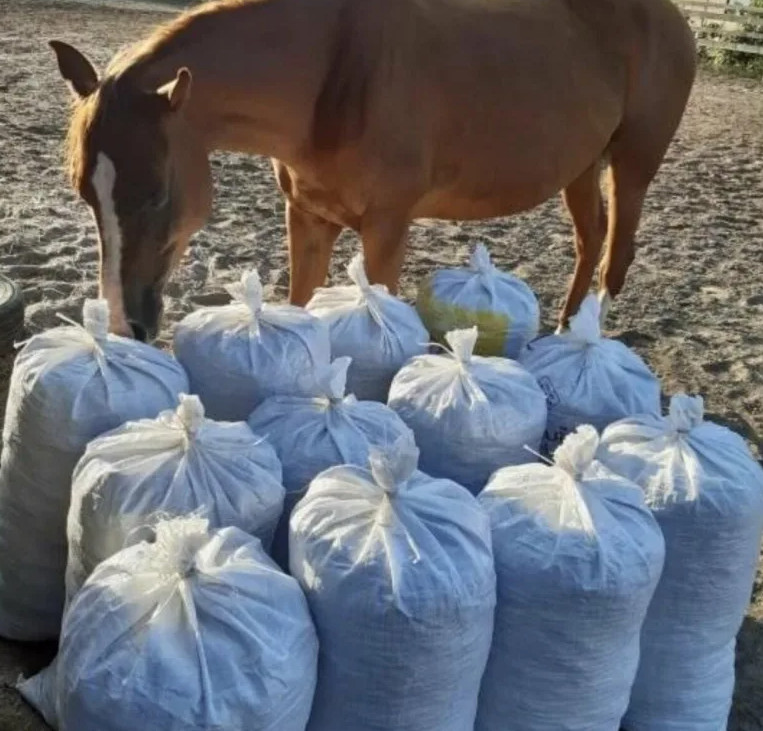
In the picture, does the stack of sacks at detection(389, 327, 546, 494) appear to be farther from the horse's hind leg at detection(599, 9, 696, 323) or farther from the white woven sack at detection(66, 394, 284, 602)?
the horse's hind leg at detection(599, 9, 696, 323)

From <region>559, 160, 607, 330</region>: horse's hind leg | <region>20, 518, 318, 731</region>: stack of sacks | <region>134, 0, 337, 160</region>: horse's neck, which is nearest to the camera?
<region>20, 518, 318, 731</region>: stack of sacks

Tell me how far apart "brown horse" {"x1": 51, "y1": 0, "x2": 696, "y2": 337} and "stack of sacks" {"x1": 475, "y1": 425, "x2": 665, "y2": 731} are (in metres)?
1.20

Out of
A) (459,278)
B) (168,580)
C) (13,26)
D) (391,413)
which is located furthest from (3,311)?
(13,26)

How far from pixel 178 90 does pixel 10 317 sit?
1298 millimetres

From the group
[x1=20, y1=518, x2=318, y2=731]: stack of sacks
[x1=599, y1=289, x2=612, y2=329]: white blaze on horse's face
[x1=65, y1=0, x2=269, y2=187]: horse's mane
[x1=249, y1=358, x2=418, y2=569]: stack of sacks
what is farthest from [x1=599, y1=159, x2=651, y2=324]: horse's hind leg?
[x1=20, y1=518, x2=318, y2=731]: stack of sacks

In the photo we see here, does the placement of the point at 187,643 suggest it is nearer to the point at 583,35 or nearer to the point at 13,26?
the point at 583,35

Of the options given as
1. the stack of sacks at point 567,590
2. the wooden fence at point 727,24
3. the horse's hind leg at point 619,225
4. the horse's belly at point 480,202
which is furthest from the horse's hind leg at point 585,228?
the wooden fence at point 727,24

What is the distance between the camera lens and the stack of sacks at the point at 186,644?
131 cm

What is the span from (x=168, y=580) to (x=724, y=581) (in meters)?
1.06

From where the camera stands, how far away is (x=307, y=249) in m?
3.42

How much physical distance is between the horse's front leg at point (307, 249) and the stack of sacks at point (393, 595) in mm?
1858

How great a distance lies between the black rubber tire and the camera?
3.34 m

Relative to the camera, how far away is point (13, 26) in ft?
34.8

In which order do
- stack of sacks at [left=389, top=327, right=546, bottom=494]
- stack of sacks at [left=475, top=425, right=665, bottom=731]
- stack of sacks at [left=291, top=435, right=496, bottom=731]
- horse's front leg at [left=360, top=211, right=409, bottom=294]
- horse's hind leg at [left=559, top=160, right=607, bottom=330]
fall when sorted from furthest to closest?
1. horse's hind leg at [left=559, top=160, right=607, bottom=330]
2. horse's front leg at [left=360, top=211, right=409, bottom=294]
3. stack of sacks at [left=389, top=327, right=546, bottom=494]
4. stack of sacks at [left=475, top=425, right=665, bottom=731]
5. stack of sacks at [left=291, top=435, right=496, bottom=731]
